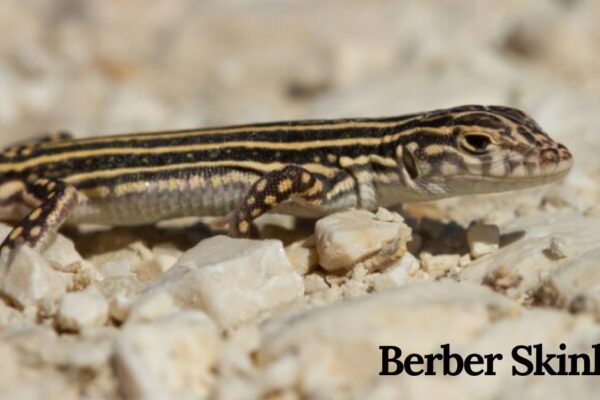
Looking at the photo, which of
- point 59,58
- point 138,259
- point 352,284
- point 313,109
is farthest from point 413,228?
point 59,58

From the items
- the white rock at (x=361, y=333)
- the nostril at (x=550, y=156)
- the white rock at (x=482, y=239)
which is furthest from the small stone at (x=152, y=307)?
the nostril at (x=550, y=156)

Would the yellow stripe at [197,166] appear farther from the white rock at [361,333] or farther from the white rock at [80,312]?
the white rock at [361,333]

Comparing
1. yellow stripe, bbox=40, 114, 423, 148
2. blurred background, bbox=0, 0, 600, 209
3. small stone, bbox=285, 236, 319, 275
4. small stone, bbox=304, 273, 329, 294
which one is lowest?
small stone, bbox=304, 273, 329, 294

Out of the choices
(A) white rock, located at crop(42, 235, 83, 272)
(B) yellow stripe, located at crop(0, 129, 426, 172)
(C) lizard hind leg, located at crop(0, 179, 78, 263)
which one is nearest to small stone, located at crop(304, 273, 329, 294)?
(B) yellow stripe, located at crop(0, 129, 426, 172)

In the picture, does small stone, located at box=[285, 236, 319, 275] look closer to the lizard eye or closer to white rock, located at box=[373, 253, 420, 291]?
white rock, located at box=[373, 253, 420, 291]

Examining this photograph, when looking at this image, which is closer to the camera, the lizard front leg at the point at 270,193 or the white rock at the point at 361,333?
the white rock at the point at 361,333
